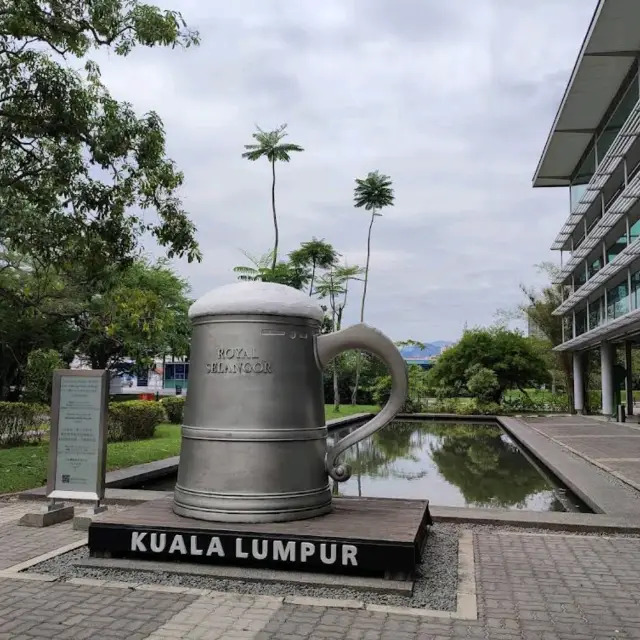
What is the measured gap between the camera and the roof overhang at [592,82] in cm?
1922

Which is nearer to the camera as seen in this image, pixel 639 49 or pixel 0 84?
pixel 0 84

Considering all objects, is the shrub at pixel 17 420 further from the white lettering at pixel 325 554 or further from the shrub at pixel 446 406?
the shrub at pixel 446 406

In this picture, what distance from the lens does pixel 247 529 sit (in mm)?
4969

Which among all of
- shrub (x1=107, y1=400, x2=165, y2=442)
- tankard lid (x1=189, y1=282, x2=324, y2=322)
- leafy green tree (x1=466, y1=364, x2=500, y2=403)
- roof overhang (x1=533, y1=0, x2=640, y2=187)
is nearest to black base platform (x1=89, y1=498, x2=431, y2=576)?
tankard lid (x1=189, y1=282, x2=324, y2=322)

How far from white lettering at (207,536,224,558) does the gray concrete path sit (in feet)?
21.8

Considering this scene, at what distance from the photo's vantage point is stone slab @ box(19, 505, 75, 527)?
22.0ft

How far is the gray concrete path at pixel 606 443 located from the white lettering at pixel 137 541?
23.1 feet

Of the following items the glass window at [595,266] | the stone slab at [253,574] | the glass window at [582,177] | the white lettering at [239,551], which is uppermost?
the glass window at [582,177]

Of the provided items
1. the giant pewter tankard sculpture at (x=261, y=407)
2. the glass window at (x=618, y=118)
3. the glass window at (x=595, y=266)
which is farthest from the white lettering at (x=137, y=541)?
the glass window at (x=595, y=266)

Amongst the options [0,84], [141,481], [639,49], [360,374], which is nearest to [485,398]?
[360,374]

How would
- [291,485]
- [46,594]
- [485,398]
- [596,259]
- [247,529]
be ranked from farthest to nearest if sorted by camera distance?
[485,398] < [596,259] < [291,485] < [247,529] < [46,594]

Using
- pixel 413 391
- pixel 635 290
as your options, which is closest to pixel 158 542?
pixel 635 290

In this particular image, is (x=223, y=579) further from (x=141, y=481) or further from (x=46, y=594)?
(x=141, y=481)

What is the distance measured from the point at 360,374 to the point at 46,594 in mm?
38434
